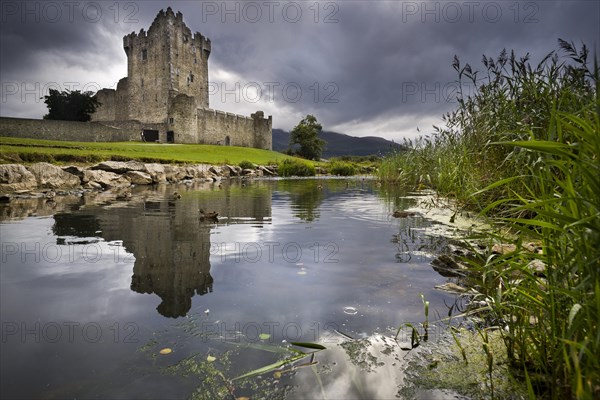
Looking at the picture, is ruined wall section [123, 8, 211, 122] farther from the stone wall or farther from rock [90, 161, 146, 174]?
rock [90, 161, 146, 174]

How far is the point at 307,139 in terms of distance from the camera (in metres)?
60.4

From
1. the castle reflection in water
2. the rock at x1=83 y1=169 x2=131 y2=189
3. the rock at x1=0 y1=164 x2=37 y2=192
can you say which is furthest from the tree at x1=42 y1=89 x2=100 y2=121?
the castle reflection in water

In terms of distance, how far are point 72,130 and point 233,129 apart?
23.9 m

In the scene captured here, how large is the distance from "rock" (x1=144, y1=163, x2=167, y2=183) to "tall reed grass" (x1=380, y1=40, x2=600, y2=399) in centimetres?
1558

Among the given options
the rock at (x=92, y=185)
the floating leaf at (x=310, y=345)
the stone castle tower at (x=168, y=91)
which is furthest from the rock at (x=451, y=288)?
the stone castle tower at (x=168, y=91)

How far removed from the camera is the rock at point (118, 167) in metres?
17.9

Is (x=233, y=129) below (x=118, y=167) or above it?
above

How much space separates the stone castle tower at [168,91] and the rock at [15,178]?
118 ft

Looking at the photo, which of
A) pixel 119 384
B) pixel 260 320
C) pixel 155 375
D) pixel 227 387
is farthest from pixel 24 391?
pixel 260 320

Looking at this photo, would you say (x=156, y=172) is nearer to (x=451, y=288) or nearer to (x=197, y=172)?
(x=197, y=172)

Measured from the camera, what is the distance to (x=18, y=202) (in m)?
10.1

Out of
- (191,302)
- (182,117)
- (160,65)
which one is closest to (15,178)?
(191,302)

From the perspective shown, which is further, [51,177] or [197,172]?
[197,172]

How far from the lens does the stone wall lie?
35281mm
